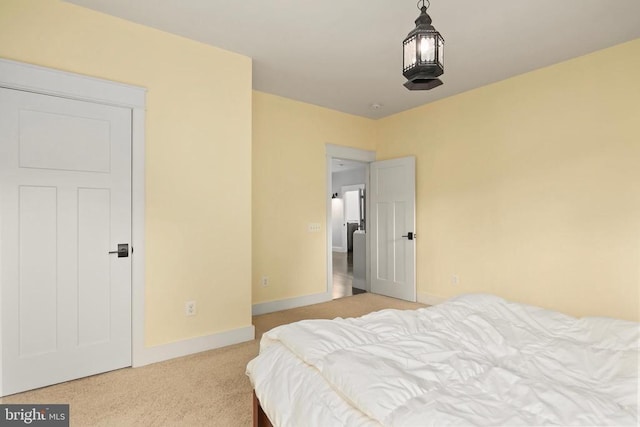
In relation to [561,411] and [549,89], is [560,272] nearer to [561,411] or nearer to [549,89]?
[549,89]

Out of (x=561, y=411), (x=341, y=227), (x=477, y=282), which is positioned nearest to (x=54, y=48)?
(x=561, y=411)

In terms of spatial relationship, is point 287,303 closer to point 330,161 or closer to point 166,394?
point 330,161

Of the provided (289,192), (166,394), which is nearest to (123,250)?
(166,394)

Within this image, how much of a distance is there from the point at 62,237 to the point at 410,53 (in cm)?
260

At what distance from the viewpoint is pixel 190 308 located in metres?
2.89

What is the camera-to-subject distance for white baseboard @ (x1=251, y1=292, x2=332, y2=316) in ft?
13.2

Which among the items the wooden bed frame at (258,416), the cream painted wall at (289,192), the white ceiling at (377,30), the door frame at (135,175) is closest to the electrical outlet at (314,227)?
the cream painted wall at (289,192)

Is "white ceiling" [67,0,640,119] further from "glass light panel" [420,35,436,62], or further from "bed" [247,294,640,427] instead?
"bed" [247,294,640,427]

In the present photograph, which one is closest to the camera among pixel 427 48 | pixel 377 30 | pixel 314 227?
pixel 427 48

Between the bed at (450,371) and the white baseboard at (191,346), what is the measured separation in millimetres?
1491

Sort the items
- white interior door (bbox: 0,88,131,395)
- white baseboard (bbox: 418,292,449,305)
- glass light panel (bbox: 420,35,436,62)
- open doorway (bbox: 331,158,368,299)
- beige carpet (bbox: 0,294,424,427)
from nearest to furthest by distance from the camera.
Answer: glass light panel (bbox: 420,35,436,62)
beige carpet (bbox: 0,294,424,427)
white interior door (bbox: 0,88,131,395)
white baseboard (bbox: 418,292,449,305)
open doorway (bbox: 331,158,368,299)

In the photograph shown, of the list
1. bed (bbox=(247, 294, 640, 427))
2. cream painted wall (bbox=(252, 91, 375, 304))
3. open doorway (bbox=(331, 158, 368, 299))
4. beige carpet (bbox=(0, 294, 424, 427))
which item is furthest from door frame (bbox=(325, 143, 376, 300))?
open doorway (bbox=(331, 158, 368, 299))

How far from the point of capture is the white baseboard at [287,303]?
159 inches

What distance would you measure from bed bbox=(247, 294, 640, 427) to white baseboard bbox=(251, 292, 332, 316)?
7.90 feet
